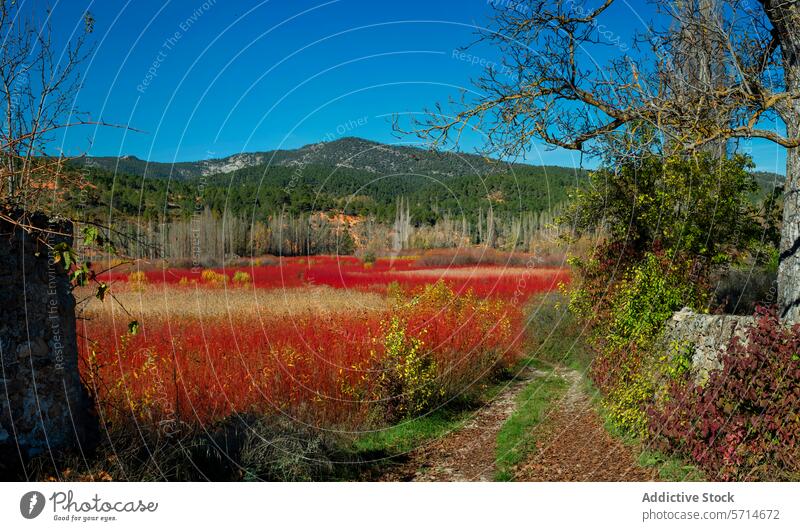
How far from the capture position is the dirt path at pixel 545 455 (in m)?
7.14

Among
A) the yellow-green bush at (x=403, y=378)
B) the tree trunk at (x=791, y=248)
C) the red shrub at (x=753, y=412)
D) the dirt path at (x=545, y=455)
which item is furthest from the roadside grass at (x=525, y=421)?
the tree trunk at (x=791, y=248)

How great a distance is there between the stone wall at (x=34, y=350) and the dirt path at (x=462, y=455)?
12.5 feet

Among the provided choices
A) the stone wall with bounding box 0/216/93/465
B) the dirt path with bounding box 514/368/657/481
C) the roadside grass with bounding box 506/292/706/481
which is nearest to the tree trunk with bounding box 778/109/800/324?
the roadside grass with bounding box 506/292/706/481

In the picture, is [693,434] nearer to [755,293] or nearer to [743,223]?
[743,223]

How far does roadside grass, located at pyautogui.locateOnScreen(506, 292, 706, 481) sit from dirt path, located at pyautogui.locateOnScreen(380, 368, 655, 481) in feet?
0.45

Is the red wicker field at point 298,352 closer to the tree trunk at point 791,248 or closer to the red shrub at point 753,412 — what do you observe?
the red shrub at point 753,412

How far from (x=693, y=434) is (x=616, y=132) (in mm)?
4384

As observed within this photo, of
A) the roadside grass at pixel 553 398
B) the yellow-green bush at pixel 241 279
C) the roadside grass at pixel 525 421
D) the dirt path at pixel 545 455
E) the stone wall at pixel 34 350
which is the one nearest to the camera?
the stone wall at pixel 34 350

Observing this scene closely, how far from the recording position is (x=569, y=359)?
14273mm

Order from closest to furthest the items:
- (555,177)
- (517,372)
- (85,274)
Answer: (85,274), (517,372), (555,177)

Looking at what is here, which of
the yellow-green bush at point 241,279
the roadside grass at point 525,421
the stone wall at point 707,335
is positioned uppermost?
the stone wall at point 707,335

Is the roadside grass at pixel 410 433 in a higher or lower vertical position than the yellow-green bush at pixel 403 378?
lower

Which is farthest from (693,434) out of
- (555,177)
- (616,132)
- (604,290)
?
(555,177)

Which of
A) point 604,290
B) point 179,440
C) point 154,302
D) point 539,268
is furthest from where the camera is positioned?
point 539,268
